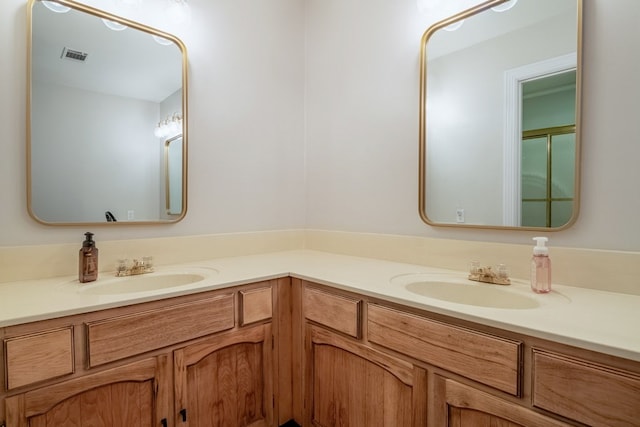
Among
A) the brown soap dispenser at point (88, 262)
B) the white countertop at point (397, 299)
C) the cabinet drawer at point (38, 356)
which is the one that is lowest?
the cabinet drawer at point (38, 356)

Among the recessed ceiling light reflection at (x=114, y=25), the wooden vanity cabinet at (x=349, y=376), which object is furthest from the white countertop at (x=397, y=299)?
the recessed ceiling light reflection at (x=114, y=25)

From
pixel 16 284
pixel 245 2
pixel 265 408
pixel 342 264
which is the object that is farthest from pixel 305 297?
pixel 245 2

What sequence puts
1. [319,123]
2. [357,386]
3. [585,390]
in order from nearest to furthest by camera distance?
[585,390]
[357,386]
[319,123]

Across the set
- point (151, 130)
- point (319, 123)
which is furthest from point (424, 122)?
point (151, 130)

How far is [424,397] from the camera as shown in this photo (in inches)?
38.4

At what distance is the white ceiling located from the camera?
4.18 ft

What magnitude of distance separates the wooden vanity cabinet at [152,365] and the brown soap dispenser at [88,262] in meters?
0.35

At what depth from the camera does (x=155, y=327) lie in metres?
1.06

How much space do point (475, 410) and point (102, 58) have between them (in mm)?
1862

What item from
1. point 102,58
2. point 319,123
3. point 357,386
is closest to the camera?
point 357,386

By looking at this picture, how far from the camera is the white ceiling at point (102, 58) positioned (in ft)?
4.18

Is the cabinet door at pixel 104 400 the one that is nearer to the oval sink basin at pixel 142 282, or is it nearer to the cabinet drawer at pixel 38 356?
the cabinet drawer at pixel 38 356

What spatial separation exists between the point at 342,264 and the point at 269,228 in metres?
0.57

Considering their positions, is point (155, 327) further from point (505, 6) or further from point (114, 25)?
point (505, 6)
